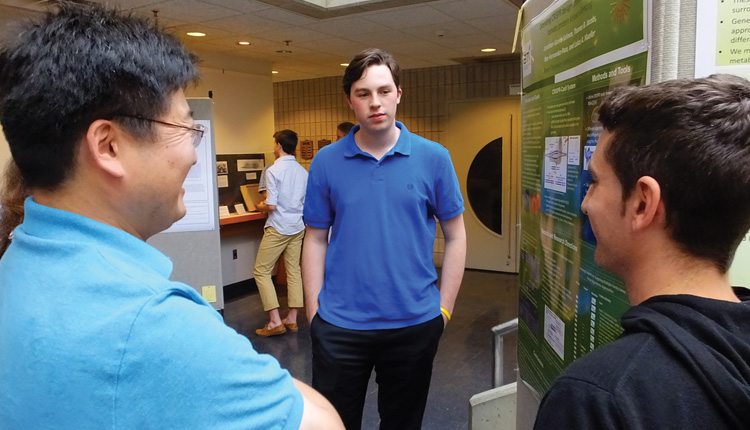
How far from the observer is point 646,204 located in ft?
2.10

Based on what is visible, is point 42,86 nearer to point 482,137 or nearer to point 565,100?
point 565,100

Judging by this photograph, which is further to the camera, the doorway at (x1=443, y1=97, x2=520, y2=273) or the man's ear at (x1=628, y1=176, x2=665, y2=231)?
the doorway at (x1=443, y1=97, x2=520, y2=273)

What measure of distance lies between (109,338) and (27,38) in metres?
0.41

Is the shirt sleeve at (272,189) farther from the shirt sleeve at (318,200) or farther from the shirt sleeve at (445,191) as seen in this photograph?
the shirt sleeve at (445,191)

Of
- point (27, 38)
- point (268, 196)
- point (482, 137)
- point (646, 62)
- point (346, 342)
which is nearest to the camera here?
point (27, 38)

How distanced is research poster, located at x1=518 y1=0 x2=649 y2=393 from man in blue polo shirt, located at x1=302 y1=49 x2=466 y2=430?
39 cm

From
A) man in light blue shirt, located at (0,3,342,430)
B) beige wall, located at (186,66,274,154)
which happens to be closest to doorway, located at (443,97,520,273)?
beige wall, located at (186,66,274,154)

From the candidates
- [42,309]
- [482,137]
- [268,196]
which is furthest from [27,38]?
[482,137]

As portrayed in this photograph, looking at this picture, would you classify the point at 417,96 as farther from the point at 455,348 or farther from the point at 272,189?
the point at 455,348

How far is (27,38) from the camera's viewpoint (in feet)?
2.18

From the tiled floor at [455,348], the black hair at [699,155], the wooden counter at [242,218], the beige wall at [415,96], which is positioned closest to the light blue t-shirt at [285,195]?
the wooden counter at [242,218]

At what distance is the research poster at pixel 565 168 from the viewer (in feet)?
2.87

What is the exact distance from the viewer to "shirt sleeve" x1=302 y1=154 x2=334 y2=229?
1.84 m

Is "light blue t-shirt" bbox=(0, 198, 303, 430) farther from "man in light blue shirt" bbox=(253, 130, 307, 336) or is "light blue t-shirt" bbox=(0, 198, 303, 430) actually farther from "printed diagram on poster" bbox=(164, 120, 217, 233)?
"man in light blue shirt" bbox=(253, 130, 307, 336)
